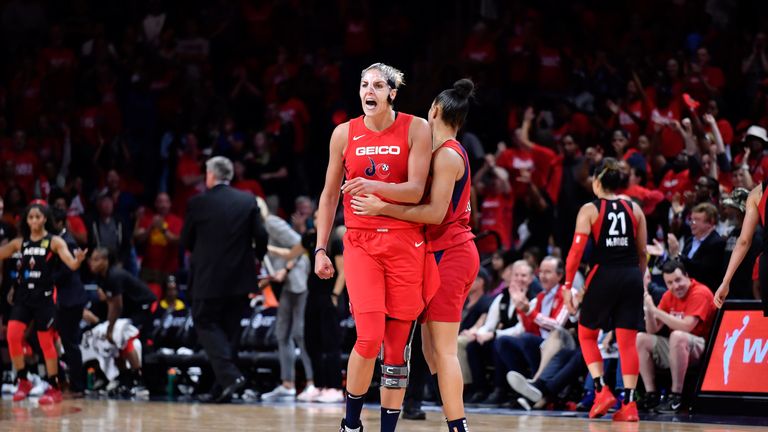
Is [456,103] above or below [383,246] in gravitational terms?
above

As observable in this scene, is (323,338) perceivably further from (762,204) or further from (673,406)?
(762,204)

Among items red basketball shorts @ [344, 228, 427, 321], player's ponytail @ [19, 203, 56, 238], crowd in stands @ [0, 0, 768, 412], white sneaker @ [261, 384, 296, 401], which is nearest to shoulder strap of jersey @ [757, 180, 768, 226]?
crowd in stands @ [0, 0, 768, 412]

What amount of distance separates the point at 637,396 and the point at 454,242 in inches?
165

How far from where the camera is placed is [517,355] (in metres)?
10.6

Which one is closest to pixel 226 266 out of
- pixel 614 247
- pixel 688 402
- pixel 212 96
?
pixel 614 247

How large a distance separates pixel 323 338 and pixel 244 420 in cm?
233

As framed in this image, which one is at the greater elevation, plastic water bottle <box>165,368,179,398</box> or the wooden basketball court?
the wooden basketball court

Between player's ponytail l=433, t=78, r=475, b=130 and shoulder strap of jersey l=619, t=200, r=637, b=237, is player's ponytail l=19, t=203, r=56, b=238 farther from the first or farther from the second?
player's ponytail l=433, t=78, r=475, b=130

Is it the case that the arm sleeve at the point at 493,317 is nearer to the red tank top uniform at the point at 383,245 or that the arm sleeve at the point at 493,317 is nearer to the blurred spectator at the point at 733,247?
the blurred spectator at the point at 733,247

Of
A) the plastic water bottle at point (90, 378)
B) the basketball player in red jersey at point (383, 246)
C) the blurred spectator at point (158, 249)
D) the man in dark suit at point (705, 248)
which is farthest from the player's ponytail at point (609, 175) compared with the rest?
the blurred spectator at point (158, 249)

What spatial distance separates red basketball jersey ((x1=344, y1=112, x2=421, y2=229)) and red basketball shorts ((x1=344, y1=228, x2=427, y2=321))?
0.05 metres

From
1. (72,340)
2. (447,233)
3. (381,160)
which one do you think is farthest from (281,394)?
(381,160)

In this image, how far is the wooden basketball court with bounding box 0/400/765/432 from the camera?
805cm

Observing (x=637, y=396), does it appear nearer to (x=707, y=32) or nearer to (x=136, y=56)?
(x=707, y=32)
